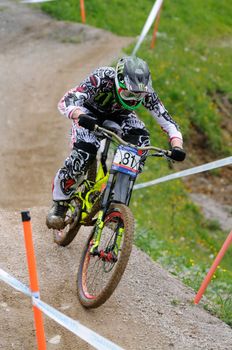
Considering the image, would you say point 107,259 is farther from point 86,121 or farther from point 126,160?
point 86,121

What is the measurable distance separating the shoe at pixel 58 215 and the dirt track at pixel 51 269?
0.35 metres

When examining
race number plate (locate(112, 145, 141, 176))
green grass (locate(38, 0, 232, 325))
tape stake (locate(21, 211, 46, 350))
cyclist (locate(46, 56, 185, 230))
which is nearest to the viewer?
tape stake (locate(21, 211, 46, 350))

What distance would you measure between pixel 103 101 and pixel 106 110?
0.13 metres

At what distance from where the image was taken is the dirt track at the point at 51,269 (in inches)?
215

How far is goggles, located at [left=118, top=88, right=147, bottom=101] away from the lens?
5.76 meters

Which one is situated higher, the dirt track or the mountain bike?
the mountain bike

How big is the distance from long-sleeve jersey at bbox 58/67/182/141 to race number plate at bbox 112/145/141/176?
0.63 m

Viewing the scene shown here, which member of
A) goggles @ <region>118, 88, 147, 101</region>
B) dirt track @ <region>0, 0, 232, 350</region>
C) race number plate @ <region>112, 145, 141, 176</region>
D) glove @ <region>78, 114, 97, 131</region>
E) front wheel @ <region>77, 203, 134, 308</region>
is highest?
goggles @ <region>118, 88, 147, 101</region>

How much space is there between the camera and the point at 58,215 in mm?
6684

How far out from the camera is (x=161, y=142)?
43.8 feet

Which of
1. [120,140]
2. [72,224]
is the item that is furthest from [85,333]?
[72,224]

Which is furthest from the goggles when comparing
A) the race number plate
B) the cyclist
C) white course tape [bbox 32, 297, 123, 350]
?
white course tape [bbox 32, 297, 123, 350]

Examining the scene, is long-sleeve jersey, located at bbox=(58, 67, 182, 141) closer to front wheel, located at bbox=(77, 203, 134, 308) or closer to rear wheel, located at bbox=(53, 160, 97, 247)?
rear wheel, located at bbox=(53, 160, 97, 247)

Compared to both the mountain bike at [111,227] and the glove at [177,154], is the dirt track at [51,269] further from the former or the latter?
the glove at [177,154]
